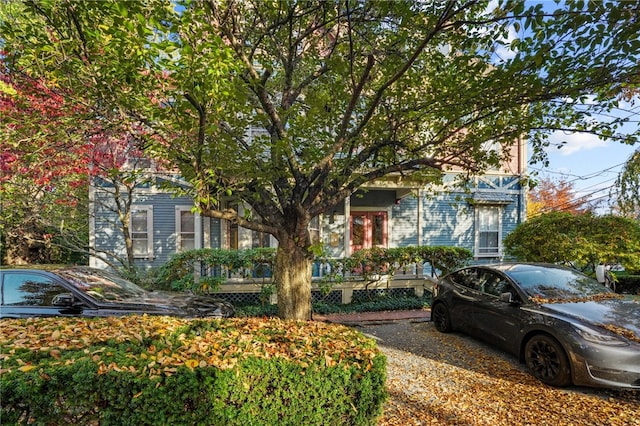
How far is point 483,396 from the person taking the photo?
12.3 ft

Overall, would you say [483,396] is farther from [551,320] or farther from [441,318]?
[441,318]

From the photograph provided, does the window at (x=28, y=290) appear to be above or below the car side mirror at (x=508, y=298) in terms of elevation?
above

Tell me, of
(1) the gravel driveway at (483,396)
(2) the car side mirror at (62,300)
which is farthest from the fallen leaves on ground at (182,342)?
(1) the gravel driveway at (483,396)

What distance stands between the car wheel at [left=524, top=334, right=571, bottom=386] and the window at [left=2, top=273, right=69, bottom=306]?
22.0 ft

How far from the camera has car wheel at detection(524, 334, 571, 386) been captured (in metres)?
3.91

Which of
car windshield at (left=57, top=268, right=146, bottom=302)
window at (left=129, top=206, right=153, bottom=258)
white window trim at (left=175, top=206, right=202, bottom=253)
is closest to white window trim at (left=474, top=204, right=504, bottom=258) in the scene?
white window trim at (left=175, top=206, right=202, bottom=253)

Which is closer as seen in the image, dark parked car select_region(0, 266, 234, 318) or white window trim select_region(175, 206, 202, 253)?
dark parked car select_region(0, 266, 234, 318)

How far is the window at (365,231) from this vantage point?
38.3ft

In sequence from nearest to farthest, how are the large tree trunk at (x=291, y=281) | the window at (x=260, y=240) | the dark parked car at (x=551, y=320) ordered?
1. the dark parked car at (x=551, y=320)
2. the large tree trunk at (x=291, y=281)
3. the window at (x=260, y=240)

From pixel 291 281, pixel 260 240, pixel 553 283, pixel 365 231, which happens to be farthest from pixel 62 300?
pixel 365 231

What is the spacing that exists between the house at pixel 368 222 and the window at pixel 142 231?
0.03 meters

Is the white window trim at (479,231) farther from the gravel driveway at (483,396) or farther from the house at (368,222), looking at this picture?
the gravel driveway at (483,396)

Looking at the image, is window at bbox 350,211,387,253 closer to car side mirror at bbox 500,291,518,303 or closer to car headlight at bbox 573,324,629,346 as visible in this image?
car side mirror at bbox 500,291,518,303

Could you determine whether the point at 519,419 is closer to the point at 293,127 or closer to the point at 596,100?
the point at 293,127
